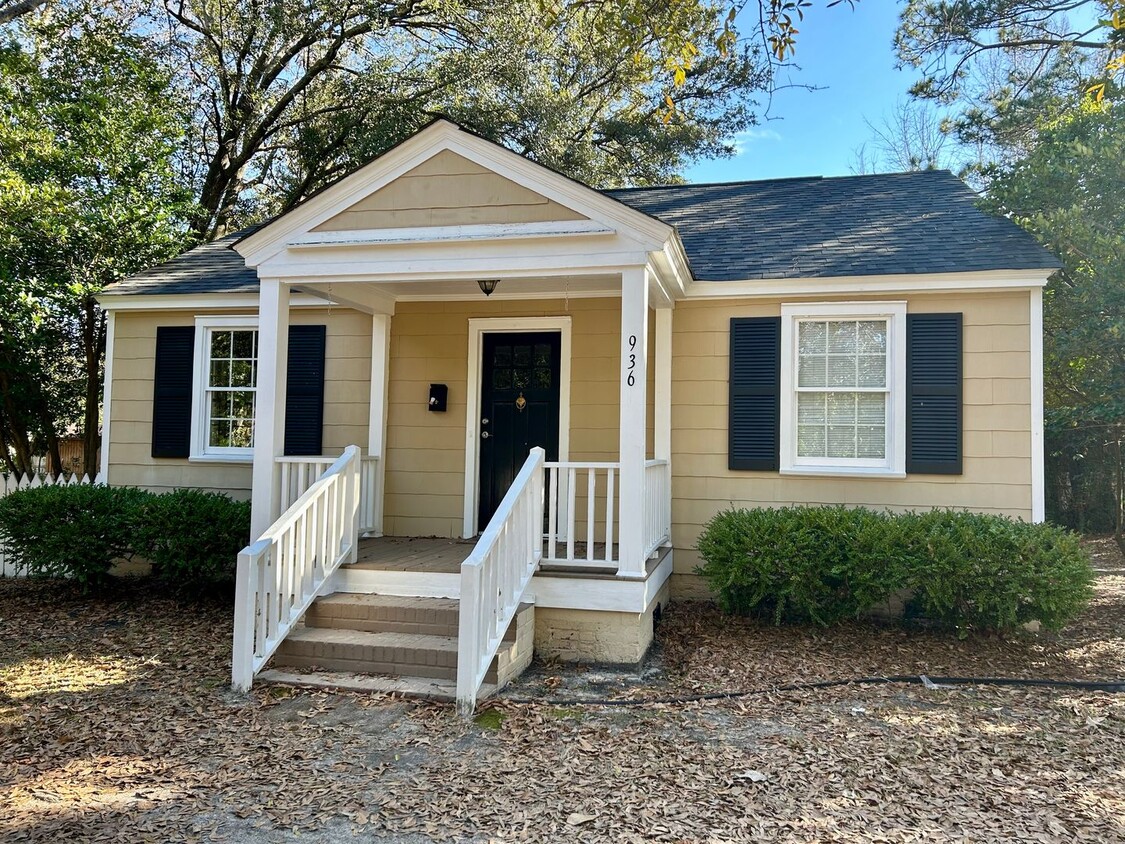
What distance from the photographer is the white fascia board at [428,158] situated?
5066mm

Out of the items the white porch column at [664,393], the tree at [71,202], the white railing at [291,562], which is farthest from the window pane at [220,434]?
the white porch column at [664,393]

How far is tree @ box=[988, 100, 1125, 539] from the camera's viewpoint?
631cm

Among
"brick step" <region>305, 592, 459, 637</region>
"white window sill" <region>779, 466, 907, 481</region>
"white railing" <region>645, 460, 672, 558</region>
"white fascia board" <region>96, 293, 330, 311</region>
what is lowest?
"brick step" <region>305, 592, 459, 637</region>

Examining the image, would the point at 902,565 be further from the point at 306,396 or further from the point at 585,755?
the point at 306,396

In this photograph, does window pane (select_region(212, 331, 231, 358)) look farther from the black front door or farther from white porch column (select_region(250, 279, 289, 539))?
the black front door

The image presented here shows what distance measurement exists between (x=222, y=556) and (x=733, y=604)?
168 inches

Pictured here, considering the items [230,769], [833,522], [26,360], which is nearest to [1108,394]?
[833,522]

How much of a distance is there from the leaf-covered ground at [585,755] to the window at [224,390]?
2595 mm

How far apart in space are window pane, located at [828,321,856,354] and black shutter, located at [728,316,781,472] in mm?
436

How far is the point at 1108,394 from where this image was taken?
7.14m

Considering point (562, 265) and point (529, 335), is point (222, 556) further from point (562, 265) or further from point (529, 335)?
point (562, 265)

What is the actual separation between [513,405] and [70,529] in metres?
4.07

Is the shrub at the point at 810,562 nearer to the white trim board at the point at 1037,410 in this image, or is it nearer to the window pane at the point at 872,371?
the window pane at the point at 872,371

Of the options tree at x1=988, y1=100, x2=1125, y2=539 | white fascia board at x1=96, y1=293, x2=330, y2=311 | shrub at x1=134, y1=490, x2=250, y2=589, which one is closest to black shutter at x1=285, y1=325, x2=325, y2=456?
white fascia board at x1=96, y1=293, x2=330, y2=311
